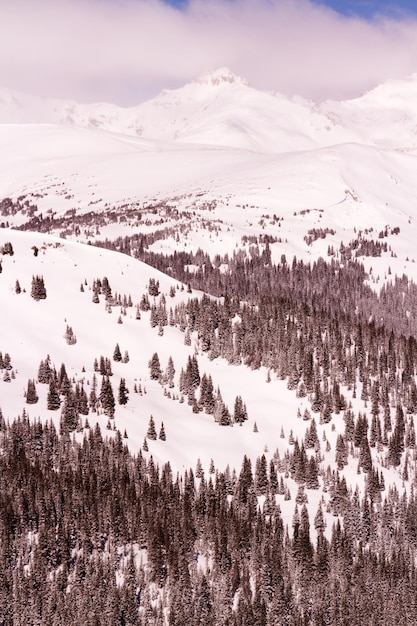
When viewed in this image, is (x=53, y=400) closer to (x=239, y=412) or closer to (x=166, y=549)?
(x=166, y=549)

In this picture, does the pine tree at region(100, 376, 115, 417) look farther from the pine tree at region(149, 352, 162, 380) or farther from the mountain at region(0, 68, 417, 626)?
the pine tree at region(149, 352, 162, 380)

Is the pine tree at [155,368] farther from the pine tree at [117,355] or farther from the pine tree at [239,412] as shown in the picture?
the pine tree at [239,412]

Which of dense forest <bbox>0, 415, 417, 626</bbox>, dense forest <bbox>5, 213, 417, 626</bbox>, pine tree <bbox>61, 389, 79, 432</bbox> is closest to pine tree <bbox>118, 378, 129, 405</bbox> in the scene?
dense forest <bbox>5, 213, 417, 626</bbox>

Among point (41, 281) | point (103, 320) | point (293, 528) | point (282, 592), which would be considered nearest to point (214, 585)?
point (282, 592)

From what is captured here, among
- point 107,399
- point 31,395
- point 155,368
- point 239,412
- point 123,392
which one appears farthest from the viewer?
point 155,368

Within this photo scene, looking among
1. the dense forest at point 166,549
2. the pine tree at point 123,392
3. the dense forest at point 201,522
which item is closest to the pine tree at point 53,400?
the dense forest at point 201,522

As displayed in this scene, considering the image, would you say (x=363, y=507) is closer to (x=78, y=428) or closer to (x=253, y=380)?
(x=253, y=380)

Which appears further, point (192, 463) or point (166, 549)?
point (192, 463)

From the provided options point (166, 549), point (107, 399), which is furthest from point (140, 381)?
point (166, 549)
